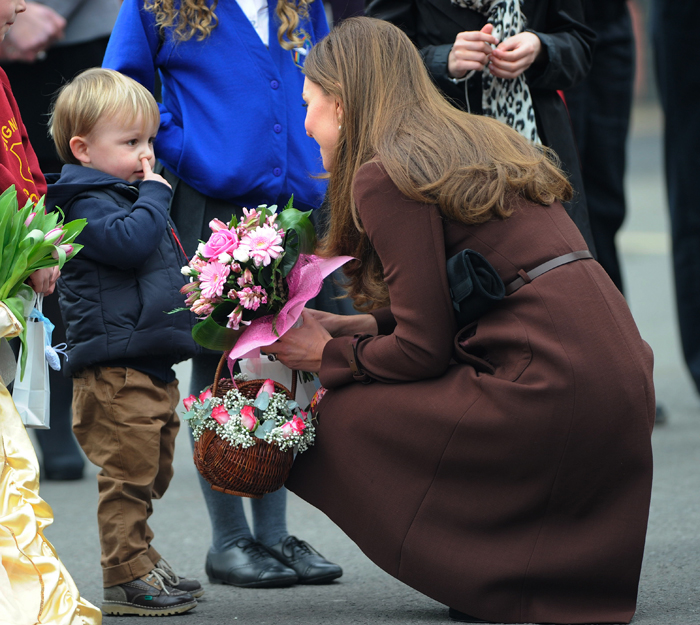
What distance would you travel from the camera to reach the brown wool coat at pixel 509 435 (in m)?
2.58

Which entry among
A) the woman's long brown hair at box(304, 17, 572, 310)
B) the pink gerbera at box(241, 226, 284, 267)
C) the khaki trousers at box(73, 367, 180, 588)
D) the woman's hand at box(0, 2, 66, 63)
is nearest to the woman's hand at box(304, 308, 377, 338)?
the woman's long brown hair at box(304, 17, 572, 310)

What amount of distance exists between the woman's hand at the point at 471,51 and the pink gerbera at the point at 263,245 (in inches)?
38.1

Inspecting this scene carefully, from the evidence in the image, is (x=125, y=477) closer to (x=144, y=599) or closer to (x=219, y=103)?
(x=144, y=599)

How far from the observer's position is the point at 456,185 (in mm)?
2605

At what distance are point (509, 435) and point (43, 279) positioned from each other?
3.64 ft

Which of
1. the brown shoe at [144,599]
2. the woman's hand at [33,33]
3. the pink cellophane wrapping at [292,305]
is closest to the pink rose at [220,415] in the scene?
the pink cellophane wrapping at [292,305]

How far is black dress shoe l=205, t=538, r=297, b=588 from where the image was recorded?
10.3 feet

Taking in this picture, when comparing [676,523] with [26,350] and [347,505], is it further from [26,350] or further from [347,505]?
[26,350]

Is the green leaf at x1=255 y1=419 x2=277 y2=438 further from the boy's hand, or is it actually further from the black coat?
the black coat

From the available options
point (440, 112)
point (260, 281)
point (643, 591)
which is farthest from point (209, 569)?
point (440, 112)

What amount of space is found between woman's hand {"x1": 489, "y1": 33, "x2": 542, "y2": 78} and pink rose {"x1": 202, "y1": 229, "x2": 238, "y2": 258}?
1.10 meters

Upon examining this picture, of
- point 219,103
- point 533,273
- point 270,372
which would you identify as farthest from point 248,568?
point 219,103

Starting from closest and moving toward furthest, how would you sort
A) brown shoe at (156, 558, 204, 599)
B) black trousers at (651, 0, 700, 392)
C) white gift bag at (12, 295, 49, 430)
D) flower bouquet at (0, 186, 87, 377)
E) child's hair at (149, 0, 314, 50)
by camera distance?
1. flower bouquet at (0, 186, 87, 377)
2. white gift bag at (12, 295, 49, 430)
3. brown shoe at (156, 558, 204, 599)
4. child's hair at (149, 0, 314, 50)
5. black trousers at (651, 0, 700, 392)

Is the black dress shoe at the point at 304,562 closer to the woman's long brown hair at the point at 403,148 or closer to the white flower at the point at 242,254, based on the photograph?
the woman's long brown hair at the point at 403,148
